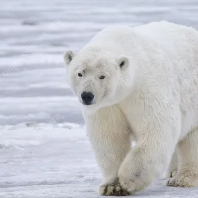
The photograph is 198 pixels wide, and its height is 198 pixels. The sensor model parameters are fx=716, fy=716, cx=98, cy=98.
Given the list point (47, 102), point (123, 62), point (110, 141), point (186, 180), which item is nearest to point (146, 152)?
point (110, 141)

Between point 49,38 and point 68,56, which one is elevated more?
point 68,56

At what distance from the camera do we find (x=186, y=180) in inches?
215

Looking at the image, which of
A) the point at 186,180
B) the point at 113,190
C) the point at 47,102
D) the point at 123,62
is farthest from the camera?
the point at 47,102

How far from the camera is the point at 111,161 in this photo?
5016mm

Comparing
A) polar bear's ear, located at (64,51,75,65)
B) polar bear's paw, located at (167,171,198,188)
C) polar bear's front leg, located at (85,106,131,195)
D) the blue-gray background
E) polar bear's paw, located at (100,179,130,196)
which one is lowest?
the blue-gray background

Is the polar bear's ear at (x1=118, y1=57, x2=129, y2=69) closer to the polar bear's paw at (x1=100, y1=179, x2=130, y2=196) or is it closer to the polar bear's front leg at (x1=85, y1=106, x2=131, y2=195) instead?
the polar bear's front leg at (x1=85, y1=106, x2=131, y2=195)

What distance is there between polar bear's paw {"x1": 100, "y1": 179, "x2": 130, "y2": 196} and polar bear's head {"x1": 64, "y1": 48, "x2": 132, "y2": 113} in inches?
23.9

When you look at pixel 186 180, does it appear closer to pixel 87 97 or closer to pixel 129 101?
pixel 129 101

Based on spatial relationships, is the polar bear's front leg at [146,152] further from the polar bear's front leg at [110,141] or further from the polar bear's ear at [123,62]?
the polar bear's ear at [123,62]

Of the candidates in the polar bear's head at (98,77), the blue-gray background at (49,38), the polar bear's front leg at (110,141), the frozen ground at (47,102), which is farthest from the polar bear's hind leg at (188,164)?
the blue-gray background at (49,38)

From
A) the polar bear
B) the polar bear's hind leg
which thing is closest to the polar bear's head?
the polar bear

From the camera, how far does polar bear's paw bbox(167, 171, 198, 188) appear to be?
17.9ft

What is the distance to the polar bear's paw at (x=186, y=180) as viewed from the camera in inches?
215

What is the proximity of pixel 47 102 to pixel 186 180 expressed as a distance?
4.38 m
